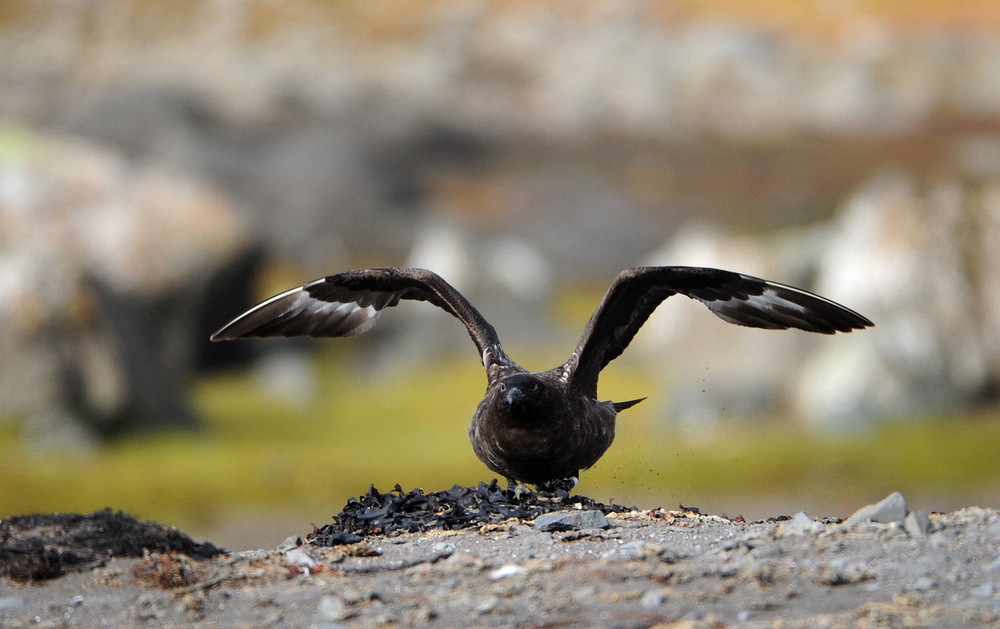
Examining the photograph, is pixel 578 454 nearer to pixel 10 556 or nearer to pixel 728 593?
pixel 728 593

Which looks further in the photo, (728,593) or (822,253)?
(822,253)

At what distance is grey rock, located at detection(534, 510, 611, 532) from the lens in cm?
639

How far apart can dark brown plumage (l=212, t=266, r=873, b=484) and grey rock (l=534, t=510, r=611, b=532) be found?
29.5 inches

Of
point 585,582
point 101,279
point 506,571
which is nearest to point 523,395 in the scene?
point 506,571

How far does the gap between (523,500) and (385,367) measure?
22.2m

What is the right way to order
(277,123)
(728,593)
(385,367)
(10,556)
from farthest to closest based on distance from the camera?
(277,123) → (385,367) → (10,556) → (728,593)

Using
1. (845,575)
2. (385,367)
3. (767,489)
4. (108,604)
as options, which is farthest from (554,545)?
(385,367)

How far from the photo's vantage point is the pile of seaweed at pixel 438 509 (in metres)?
6.69

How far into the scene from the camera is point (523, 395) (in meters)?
6.95

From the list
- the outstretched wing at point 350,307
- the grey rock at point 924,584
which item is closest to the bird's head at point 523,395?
the outstretched wing at point 350,307

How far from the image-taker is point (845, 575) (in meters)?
5.17

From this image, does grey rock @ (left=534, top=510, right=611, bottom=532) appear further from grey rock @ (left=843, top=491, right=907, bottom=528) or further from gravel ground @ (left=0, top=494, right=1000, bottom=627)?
grey rock @ (left=843, top=491, right=907, bottom=528)

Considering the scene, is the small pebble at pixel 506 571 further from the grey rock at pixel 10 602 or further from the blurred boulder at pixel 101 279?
the blurred boulder at pixel 101 279

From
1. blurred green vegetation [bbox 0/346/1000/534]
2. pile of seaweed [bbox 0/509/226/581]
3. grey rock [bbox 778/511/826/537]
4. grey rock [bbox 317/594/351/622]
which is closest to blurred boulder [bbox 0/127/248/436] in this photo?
blurred green vegetation [bbox 0/346/1000/534]
